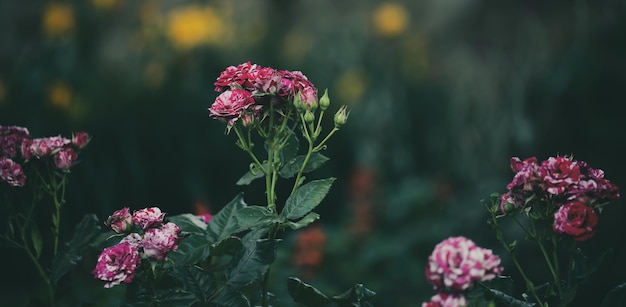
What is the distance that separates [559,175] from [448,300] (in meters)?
0.26

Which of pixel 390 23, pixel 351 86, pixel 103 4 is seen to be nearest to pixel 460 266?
pixel 351 86

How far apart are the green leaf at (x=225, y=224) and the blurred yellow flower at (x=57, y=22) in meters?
2.53

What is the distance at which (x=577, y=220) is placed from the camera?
975mm

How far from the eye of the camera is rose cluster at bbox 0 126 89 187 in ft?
3.71

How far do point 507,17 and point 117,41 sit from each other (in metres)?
2.56

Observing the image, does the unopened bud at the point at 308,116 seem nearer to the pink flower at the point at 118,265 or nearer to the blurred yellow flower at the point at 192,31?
the pink flower at the point at 118,265

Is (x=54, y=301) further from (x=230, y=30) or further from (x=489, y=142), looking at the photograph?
(x=230, y=30)

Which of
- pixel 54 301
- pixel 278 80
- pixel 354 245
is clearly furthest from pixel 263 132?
pixel 354 245

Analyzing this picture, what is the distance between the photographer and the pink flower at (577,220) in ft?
3.19

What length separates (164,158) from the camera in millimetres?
2818

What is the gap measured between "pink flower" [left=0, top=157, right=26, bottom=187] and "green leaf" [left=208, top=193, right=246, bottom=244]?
0.98 feet

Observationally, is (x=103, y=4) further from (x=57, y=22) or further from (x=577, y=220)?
(x=577, y=220)

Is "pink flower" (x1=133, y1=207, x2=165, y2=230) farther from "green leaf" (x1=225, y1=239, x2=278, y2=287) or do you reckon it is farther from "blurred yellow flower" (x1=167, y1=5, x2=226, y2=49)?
"blurred yellow flower" (x1=167, y1=5, x2=226, y2=49)

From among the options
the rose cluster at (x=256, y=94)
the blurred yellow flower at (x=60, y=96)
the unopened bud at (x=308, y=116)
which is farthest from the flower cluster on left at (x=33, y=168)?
the blurred yellow flower at (x=60, y=96)
